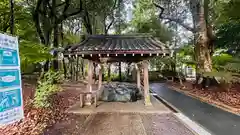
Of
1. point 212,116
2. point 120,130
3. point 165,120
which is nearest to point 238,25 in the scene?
point 212,116

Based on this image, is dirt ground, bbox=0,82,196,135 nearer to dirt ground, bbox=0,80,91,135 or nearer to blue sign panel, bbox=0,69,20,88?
dirt ground, bbox=0,80,91,135

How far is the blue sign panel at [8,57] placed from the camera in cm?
341

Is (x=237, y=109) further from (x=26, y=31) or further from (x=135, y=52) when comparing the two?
(x=26, y=31)

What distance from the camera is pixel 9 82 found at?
11.6 feet

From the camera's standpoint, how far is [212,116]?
8.52 metres

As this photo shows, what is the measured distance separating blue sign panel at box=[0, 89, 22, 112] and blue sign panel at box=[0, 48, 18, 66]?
39cm

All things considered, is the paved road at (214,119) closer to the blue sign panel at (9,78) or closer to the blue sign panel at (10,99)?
the blue sign panel at (10,99)

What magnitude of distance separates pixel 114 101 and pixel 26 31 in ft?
36.3

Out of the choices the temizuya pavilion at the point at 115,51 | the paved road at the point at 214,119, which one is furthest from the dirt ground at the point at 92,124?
the temizuya pavilion at the point at 115,51

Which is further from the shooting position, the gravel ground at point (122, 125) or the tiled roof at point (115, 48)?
the tiled roof at point (115, 48)

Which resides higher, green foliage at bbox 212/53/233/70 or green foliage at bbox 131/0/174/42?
green foliage at bbox 131/0/174/42

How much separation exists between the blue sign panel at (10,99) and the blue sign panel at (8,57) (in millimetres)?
392

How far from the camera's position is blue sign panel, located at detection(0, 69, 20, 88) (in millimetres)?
3369

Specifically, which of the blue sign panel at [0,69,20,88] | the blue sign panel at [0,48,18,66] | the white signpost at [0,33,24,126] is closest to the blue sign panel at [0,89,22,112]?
the white signpost at [0,33,24,126]
